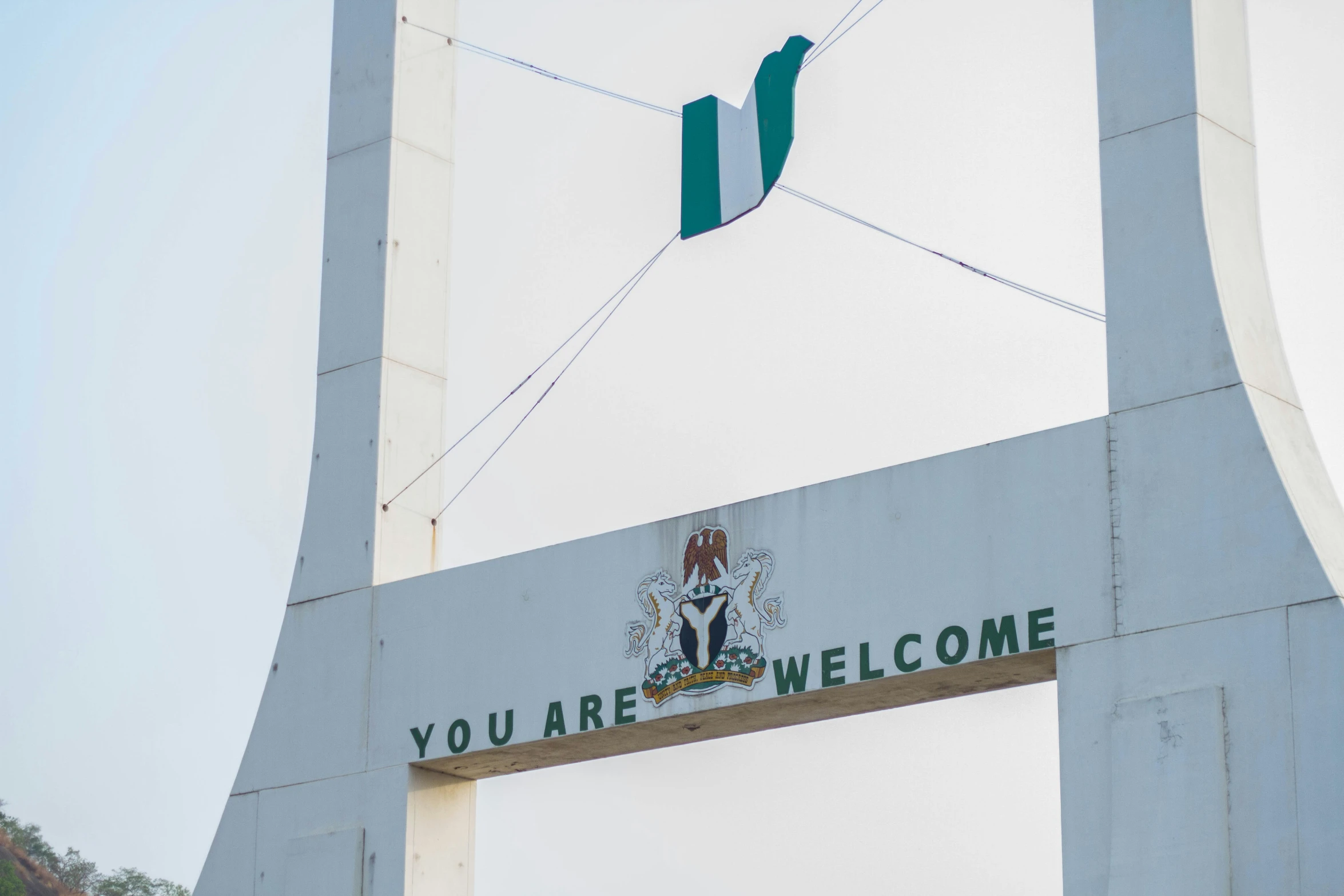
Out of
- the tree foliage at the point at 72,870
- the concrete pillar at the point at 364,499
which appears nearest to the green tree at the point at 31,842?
the tree foliage at the point at 72,870

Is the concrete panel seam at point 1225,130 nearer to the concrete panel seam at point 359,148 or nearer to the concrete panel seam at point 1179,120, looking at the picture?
the concrete panel seam at point 1179,120

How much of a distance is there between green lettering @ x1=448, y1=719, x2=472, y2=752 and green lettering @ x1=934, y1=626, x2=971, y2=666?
147 inches

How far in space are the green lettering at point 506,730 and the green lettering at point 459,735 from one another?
0.19 meters

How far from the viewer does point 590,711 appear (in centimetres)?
1420

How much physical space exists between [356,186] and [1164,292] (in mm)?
7172

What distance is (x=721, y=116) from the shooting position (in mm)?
15102

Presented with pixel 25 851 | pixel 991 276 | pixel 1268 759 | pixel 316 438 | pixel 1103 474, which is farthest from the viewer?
pixel 25 851

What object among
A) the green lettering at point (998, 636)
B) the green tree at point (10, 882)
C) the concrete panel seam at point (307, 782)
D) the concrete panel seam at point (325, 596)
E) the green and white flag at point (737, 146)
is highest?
the green and white flag at point (737, 146)

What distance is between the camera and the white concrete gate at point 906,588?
37.0 ft

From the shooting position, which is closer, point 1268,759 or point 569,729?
point 1268,759

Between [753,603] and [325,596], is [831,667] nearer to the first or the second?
[753,603]

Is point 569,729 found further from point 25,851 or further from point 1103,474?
point 25,851

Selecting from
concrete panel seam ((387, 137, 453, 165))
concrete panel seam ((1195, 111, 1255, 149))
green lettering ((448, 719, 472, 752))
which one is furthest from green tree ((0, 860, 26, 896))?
concrete panel seam ((1195, 111, 1255, 149))

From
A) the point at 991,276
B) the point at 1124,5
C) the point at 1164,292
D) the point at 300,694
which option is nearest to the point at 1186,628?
the point at 1164,292
